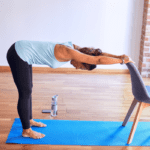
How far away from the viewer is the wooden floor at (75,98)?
2832 mm

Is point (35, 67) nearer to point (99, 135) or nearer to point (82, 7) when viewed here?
point (82, 7)

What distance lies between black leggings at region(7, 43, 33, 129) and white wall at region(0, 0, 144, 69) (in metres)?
2.27

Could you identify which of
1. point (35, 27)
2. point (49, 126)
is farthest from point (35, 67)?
point (49, 126)

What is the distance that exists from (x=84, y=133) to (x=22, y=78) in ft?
2.74

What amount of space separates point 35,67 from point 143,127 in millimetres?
2393

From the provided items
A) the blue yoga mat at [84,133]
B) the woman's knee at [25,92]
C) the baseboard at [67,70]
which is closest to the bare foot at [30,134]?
the blue yoga mat at [84,133]

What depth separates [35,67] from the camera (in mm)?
4594

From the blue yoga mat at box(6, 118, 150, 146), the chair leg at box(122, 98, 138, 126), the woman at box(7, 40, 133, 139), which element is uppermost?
the woman at box(7, 40, 133, 139)

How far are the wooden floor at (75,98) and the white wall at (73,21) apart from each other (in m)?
0.61

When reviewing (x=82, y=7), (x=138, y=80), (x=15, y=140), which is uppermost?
(x=82, y=7)

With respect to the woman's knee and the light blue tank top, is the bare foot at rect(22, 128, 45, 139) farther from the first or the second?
the light blue tank top

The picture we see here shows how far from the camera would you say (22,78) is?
222 cm

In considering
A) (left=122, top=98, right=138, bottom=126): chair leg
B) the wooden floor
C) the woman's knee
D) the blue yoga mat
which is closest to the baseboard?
the wooden floor

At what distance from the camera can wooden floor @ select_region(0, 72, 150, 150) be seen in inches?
111
